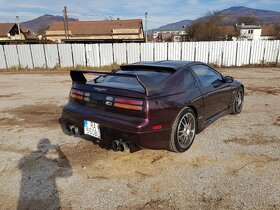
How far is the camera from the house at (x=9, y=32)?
153 feet

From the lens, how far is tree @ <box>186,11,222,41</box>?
146ft

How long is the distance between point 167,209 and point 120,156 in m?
1.34

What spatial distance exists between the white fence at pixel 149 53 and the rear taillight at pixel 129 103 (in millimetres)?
14669

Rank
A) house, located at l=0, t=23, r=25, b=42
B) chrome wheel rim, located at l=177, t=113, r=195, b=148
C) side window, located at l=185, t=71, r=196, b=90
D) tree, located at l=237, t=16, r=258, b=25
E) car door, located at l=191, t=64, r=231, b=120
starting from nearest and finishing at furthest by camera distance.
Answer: chrome wheel rim, located at l=177, t=113, r=195, b=148, side window, located at l=185, t=71, r=196, b=90, car door, located at l=191, t=64, r=231, b=120, house, located at l=0, t=23, r=25, b=42, tree, located at l=237, t=16, r=258, b=25

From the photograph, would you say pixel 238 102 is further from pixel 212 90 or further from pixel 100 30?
pixel 100 30

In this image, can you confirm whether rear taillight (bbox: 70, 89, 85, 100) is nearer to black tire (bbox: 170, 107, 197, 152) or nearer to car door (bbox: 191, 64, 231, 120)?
black tire (bbox: 170, 107, 197, 152)

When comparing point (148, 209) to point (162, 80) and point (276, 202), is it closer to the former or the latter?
point (276, 202)

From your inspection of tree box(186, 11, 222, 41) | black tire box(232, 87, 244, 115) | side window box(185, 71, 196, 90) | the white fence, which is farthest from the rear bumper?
tree box(186, 11, 222, 41)

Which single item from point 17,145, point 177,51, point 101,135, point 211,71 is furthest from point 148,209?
point 177,51

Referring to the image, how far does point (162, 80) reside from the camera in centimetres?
352

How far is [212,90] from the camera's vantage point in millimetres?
4371

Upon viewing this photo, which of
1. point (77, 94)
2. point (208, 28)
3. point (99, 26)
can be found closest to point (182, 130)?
point (77, 94)

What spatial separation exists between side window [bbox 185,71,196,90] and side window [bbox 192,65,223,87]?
0.84 feet

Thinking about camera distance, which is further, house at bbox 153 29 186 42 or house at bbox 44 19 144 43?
Answer: house at bbox 153 29 186 42
